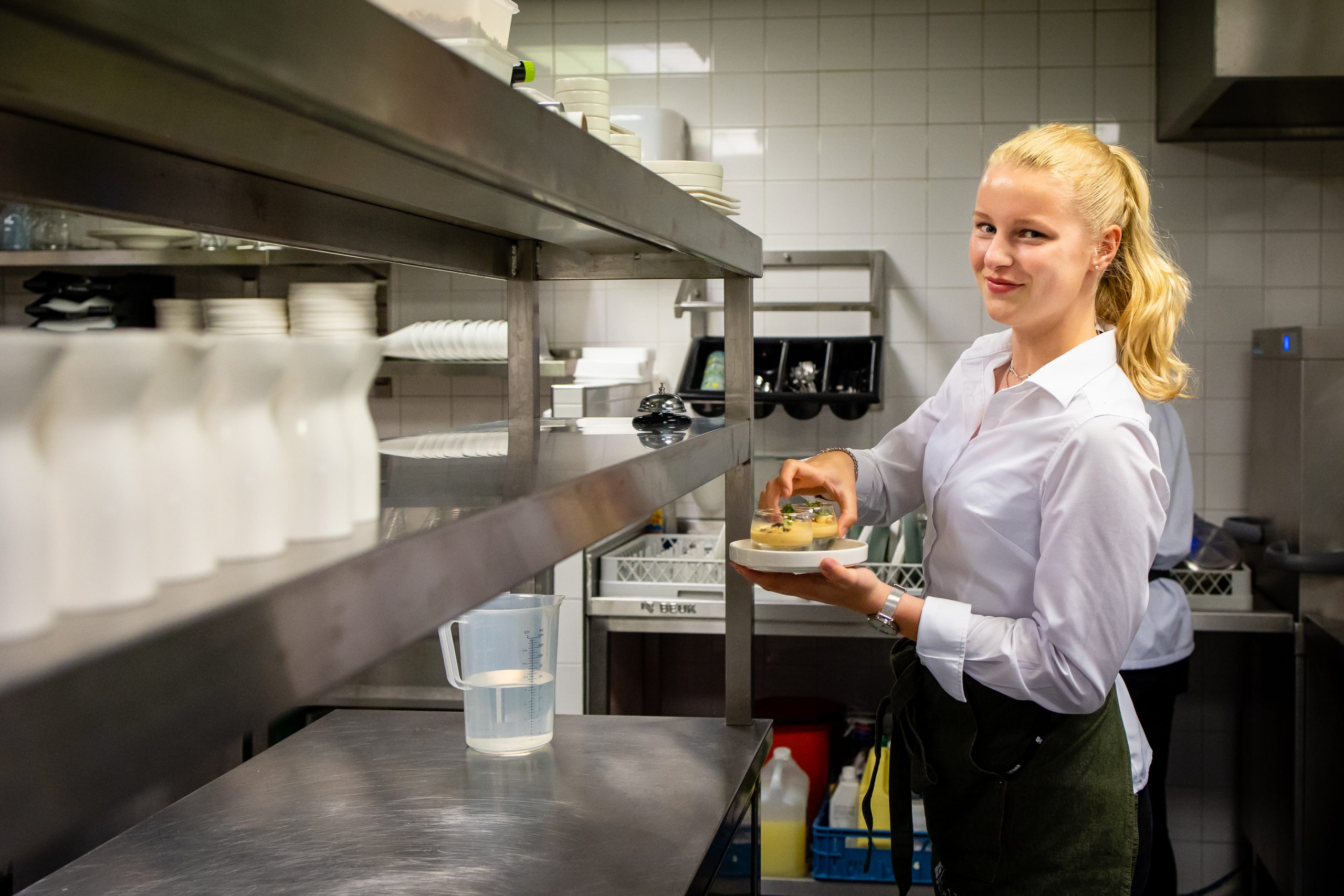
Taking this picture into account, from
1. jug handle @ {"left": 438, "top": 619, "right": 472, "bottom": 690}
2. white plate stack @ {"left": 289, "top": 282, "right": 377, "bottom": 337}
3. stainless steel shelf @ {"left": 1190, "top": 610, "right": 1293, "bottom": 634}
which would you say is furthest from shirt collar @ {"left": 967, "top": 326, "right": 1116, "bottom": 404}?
white plate stack @ {"left": 289, "top": 282, "right": 377, "bottom": 337}

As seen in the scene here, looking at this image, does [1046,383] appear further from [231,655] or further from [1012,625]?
[231,655]

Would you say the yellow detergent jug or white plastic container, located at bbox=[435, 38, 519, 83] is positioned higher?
white plastic container, located at bbox=[435, 38, 519, 83]

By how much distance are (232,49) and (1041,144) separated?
1401 millimetres

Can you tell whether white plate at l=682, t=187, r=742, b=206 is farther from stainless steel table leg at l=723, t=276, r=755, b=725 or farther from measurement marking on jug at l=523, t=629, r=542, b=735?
measurement marking on jug at l=523, t=629, r=542, b=735

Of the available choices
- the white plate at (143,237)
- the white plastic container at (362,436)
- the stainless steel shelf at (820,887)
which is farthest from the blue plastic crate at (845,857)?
the white plastic container at (362,436)

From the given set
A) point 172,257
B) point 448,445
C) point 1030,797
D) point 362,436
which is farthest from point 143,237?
point 362,436

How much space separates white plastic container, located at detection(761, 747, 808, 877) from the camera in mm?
2930

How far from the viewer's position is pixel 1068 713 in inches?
60.9

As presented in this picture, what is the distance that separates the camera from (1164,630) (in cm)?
271

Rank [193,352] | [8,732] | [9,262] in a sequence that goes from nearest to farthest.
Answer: [8,732] → [193,352] → [9,262]

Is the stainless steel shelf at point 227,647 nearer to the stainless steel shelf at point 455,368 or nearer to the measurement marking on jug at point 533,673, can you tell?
the measurement marking on jug at point 533,673

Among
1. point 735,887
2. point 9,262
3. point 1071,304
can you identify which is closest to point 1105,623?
point 1071,304

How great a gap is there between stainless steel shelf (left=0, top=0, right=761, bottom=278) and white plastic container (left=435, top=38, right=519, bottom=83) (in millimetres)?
84

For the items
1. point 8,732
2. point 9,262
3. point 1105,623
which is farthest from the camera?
point 9,262
